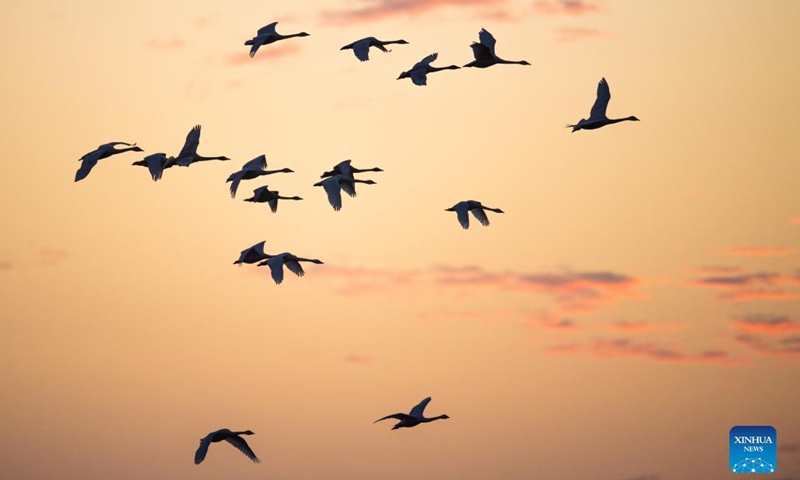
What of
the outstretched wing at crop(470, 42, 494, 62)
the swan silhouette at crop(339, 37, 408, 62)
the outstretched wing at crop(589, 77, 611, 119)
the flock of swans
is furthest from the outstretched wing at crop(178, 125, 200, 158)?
the outstretched wing at crop(589, 77, 611, 119)

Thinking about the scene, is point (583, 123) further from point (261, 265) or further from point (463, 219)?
point (261, 265)

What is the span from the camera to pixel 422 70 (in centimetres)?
9169

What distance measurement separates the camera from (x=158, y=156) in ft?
284

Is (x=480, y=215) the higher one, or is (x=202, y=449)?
(x=480, y=215)

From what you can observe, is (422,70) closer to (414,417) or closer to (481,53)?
(481,53)

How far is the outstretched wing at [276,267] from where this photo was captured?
84.5 m

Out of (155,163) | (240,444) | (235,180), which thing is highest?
(155,163)

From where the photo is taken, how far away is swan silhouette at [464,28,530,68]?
88.8 m

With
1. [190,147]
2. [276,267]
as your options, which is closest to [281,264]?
[276,267]

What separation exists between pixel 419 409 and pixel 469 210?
13729 millimetres

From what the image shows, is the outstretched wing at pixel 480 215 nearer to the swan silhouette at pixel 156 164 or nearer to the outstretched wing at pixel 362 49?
the outstretched wing at pixel 362 49

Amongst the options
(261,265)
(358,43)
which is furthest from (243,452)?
(358,43)

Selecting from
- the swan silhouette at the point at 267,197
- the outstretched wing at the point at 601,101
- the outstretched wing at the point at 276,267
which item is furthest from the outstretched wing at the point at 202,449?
the outstretched wing at the point at 601,101

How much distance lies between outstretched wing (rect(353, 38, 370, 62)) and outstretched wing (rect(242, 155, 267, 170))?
914 centimetres
